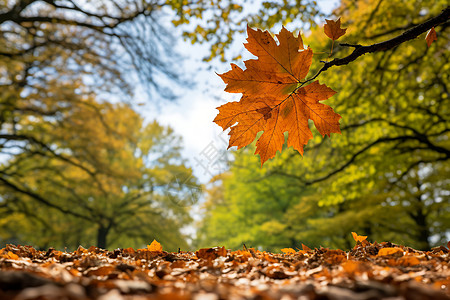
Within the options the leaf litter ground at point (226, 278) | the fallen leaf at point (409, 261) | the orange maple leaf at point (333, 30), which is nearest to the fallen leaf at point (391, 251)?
the leaf litter ground at point (226, 278)

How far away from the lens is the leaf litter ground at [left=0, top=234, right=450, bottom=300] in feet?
1.54

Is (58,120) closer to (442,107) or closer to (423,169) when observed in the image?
(442,107)

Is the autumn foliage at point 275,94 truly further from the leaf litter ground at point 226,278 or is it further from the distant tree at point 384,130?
the distant tree at point 384,130

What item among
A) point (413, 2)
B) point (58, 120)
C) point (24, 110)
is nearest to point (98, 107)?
point (58, 120)

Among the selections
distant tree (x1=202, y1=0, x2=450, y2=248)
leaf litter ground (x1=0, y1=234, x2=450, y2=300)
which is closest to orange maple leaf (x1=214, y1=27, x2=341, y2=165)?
leaf litter ground (x1=0, y1=234, x2=450, y2=300)

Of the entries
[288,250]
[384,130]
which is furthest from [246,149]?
[288,250]

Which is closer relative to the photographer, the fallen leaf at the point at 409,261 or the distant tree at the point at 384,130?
the fallen leaf at the point at 409,261

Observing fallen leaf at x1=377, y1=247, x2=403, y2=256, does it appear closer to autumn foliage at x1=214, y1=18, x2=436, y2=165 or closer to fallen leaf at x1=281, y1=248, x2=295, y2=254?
fallen leaf at x1=281, y1=248, x2=295, y2=254

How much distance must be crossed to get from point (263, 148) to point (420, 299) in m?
0.70

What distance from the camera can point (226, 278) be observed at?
0.80 m

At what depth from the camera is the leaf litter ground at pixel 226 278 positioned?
1.54 ft

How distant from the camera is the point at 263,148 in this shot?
1.07 metres

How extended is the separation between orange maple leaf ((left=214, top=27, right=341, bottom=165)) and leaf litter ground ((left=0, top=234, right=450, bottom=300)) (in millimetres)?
474

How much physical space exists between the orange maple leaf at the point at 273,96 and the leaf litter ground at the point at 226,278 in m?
0.47
